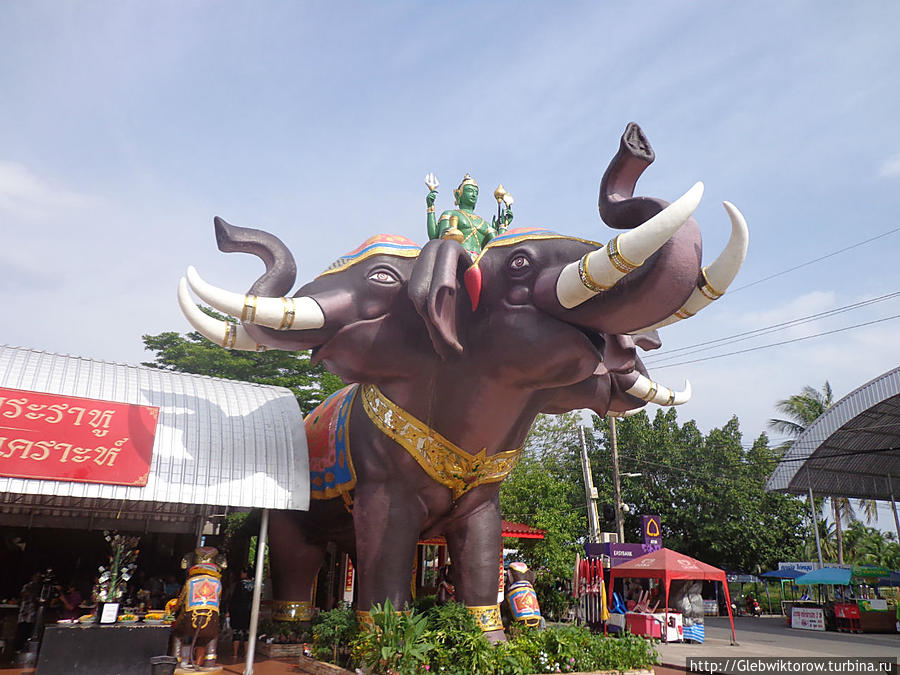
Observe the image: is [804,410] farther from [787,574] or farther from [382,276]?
[382,276]

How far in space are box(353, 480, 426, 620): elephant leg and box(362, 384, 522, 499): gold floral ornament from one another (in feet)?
1.23

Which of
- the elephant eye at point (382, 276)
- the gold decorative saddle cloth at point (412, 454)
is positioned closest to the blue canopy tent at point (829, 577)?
the gold decorative saddle cloth at point (412, 454)

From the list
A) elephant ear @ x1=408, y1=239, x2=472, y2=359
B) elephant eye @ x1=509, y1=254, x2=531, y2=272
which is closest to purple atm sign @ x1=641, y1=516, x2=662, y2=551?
elephant eye @ x1=509, y1=254, x2=531, y2=272

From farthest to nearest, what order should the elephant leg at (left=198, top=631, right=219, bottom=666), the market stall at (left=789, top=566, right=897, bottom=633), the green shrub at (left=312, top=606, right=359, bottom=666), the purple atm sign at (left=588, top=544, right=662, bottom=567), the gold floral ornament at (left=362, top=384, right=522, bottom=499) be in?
the market stall at (left=789, top=566, right=897, bottom=633) → the purple atm sign at (left=588, top=544, right=662, bottom=567) → the elephant leg at (left=198, top=631, right=219, bottom=666) → the green shrub at (left=312, top=606, right=359, bottom=666) → the gold floral ornament at (left=362, top=384, right=522, bottom=499)

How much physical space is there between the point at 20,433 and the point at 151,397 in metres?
1.47

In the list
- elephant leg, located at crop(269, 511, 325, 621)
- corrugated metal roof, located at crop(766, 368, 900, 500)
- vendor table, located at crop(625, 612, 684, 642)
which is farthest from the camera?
corrugated metal roof, located at crop(766, 368, 900, 500)

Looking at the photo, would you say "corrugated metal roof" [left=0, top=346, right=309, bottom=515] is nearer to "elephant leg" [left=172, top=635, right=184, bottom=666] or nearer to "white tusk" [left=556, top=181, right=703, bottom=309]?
"elephant leg" [left=172, top=635, right=184, bottom=666]

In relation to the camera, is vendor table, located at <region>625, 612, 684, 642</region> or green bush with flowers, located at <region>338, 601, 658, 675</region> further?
vendor table, located at <region>625, 612, 684, 642</region>

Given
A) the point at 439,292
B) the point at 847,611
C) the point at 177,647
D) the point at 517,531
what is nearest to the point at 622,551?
the point at 517,531

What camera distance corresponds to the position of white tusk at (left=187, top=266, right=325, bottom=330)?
589 cm

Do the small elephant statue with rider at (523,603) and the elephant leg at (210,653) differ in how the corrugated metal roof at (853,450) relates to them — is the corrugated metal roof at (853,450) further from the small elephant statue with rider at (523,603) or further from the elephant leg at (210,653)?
the elephant leg at (210,653)

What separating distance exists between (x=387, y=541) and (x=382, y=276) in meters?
2.67

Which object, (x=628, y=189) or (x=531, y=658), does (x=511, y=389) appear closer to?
(x=628, y=189)

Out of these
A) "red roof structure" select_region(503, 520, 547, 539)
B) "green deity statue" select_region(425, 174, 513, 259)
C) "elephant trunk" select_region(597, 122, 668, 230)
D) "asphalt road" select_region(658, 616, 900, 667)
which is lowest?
"asphalt road" select_region(658, 616, 900, 667)
